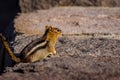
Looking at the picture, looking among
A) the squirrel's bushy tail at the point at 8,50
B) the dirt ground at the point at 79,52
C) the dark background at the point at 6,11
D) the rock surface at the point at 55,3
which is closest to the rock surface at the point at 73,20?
the dirt ground at the point at 79,52

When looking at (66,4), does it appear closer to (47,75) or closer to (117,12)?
(117,12)

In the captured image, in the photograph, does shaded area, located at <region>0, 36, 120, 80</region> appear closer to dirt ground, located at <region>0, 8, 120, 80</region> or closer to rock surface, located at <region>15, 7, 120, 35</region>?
A: dirt ground, located at <region>0, 8, 120, 80</region>

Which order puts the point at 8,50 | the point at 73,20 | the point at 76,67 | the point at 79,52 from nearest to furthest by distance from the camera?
the point at 76,67 → the point at 8,50 → the point at 79,52 → the point at 73,20

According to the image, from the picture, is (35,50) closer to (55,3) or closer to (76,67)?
(76,67)

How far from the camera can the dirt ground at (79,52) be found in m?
4.59

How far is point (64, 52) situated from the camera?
19.0 ft

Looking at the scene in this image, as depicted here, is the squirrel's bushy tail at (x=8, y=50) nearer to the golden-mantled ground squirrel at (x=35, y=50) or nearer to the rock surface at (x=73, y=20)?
the golden-mantled ground squirrel at (x=35, y=50)

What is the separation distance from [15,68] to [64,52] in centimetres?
111

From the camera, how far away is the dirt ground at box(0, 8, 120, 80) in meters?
4.59

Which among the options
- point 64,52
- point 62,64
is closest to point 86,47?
point 64,52

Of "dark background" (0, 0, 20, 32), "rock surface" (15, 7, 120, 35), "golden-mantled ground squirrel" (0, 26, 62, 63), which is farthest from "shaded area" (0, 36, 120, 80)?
"dark background" (0, 0, 20, 32)

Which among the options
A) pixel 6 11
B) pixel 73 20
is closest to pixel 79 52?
pixel 73 20

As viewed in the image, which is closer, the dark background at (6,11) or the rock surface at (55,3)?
the rock surface at (55,3)

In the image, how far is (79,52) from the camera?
5.72 meters
